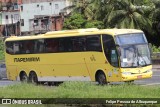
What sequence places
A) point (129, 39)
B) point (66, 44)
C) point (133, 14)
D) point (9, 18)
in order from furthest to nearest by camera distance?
1. point (9, 18)
2. point (133, 14)
3. point (66, 44)
4. point (129, 39)

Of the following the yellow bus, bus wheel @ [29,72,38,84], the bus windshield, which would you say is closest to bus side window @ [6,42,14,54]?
the yellow bus

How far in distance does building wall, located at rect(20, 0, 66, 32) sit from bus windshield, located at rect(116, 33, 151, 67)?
5474 cm

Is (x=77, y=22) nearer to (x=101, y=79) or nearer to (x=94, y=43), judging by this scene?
(x=94, y=43)

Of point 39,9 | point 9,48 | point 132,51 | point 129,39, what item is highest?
point 39,9

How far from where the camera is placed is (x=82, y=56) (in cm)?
2561

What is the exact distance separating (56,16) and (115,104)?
217 feet

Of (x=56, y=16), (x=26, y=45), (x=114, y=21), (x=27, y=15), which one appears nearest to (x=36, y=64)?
(x=26, y=45)

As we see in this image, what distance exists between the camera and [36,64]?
1150 inches

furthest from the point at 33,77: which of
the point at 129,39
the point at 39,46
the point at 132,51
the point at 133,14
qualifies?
the point at 133,14

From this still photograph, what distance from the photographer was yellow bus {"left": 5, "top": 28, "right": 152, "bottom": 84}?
2369cm

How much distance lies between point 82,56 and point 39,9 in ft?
188

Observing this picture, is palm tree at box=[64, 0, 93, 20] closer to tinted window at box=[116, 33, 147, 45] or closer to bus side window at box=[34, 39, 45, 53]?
bus side window at box=[34, 39, 45, 53]

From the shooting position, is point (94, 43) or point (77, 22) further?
point (77, 22)

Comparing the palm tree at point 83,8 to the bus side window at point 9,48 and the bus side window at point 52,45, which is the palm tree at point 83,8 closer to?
the bus side window at point 9,48
